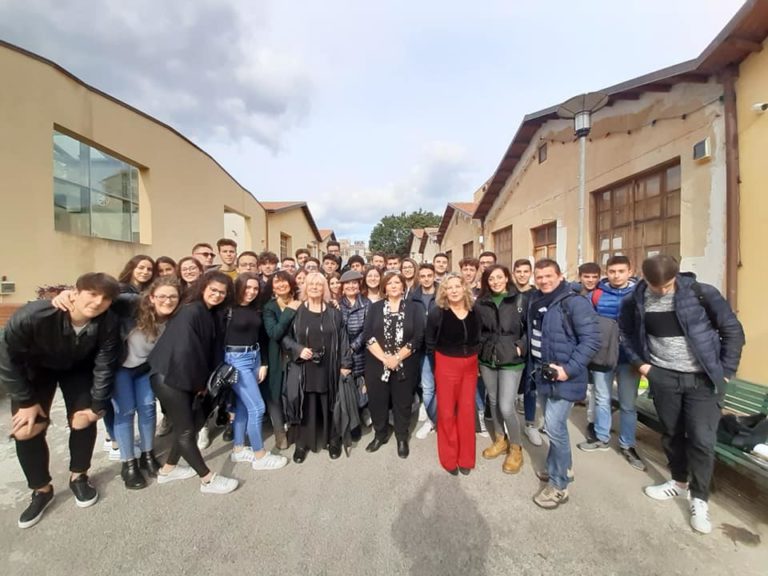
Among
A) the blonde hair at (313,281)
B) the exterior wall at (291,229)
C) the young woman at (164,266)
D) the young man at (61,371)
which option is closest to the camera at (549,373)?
the blonde hair at (313,281)

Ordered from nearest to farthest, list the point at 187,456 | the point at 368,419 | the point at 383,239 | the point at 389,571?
1. the point at 389,571
2. the point at 187,456
3. the point at 368,419
4. the point at 383,239

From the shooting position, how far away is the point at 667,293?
2447mm

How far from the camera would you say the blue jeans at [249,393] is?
2.93 metres

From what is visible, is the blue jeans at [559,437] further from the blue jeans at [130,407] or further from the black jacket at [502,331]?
the blue jeans at [130,407]

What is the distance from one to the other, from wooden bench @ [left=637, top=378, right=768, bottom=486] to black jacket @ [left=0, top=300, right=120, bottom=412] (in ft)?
15.7

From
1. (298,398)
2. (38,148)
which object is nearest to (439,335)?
(298,398)

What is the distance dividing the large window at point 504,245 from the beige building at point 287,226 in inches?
385

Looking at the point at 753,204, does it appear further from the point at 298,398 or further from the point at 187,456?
the point at 187,456

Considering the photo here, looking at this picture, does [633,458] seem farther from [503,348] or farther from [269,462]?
[269,462]

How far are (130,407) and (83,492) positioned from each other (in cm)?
64

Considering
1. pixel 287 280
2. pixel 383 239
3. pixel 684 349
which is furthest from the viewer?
pixel 383 239

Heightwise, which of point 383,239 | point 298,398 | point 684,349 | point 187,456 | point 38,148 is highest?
point 383,239

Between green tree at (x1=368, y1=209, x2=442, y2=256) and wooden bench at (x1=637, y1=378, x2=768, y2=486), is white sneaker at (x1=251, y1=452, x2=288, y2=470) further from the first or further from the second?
green tree at (x1=368, y1=209, x2=442, y2=256)

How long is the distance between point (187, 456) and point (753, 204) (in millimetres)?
6766
